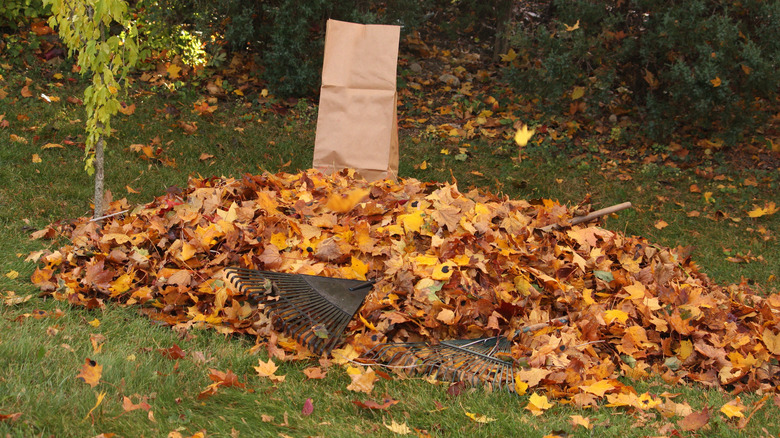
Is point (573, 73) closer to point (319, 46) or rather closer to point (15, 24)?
point (319, 46)

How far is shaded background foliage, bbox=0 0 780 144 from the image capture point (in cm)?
548

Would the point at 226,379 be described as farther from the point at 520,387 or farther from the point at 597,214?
the point at 597,214

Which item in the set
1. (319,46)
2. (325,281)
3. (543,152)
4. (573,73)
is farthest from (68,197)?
(573,73)

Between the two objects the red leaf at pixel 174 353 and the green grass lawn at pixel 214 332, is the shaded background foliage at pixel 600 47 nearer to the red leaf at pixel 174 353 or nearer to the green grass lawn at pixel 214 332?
the green grass lawn at pixel 214 332

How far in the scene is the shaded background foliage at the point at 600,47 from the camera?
216 inches

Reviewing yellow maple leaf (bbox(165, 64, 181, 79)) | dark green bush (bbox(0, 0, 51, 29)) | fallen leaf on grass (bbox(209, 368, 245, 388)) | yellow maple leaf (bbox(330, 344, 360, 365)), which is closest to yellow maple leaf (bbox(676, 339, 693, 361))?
yellow maple leaf (bbox(330, 344, 360, 365))

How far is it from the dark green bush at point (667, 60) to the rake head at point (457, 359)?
394 cm

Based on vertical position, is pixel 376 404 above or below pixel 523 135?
below

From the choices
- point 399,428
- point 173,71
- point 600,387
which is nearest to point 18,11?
point 173,71

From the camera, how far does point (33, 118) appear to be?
17.0 feet

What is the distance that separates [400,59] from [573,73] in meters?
2.12

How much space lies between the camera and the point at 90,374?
217cm

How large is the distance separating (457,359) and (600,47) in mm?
4336

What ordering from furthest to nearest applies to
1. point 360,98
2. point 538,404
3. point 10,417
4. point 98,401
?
point 360,98 → point 538,404 → point 98,401 → point 10,417
